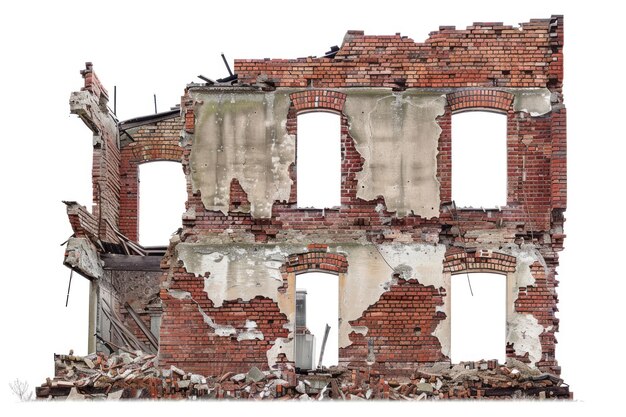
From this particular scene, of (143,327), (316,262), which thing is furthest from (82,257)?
(316,262)

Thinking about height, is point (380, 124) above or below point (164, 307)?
above

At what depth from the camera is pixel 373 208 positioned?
995 inches

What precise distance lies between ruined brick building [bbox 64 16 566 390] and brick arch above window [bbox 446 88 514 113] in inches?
0.9

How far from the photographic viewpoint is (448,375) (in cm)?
2450

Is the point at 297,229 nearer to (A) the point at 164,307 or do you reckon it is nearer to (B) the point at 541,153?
(A) the point at 164,307

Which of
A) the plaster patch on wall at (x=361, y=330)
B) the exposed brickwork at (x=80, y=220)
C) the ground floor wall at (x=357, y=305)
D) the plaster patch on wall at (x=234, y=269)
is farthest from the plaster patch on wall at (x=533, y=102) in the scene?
the exposed brickwork at (x=80, y=220)

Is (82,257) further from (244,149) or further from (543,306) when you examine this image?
(543,306)

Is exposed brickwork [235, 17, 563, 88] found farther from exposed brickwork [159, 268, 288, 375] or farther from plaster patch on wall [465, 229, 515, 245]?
exposed brickwork [159, 268, 288, 375]

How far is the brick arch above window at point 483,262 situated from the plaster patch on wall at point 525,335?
30.7 inches

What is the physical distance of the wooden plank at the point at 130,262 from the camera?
93.4 ft

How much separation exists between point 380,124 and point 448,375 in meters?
4.21

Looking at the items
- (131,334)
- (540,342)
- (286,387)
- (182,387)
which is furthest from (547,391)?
(131,334)

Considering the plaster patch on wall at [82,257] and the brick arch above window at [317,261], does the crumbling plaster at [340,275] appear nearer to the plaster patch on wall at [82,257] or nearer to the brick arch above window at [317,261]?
the brick arch above window at [317,261]

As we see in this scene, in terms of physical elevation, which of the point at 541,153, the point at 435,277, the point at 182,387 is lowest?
the point at 182,387
